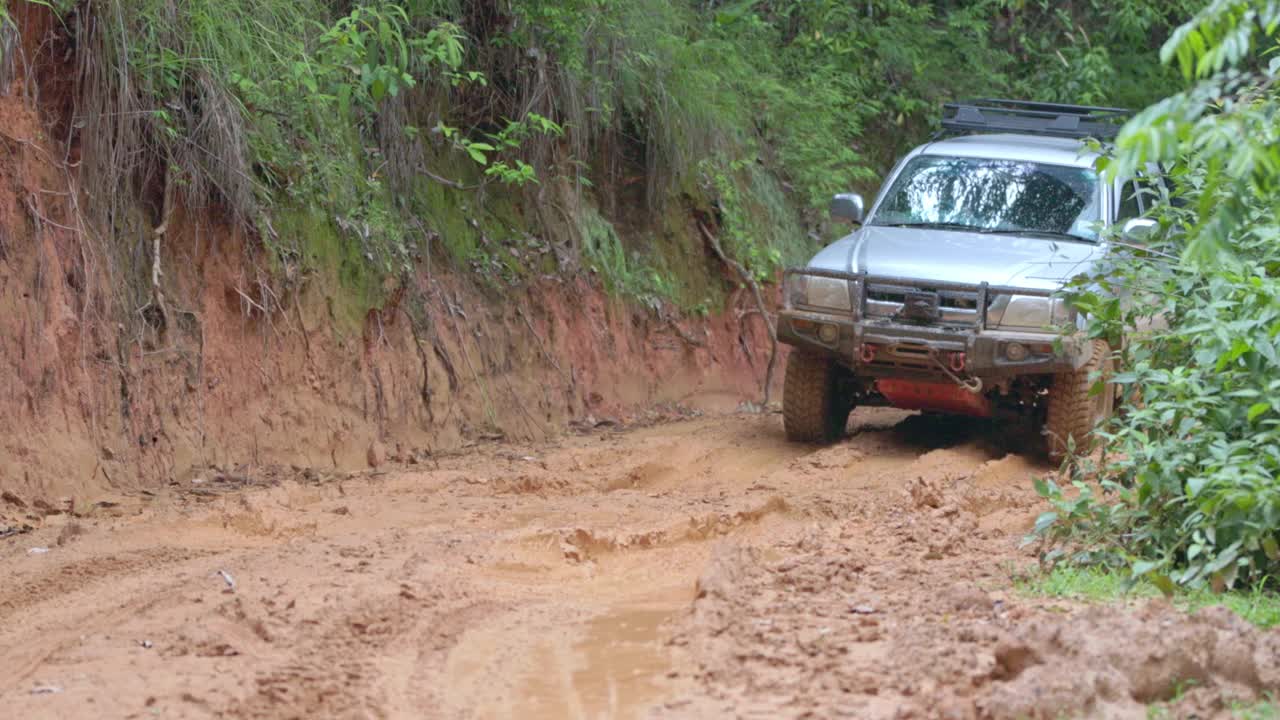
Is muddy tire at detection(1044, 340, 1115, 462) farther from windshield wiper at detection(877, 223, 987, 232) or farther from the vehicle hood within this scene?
windshield wiper at detection(877, 223, 987, 232)

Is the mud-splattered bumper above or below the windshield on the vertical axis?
below

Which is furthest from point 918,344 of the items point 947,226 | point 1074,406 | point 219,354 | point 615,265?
point 219,354

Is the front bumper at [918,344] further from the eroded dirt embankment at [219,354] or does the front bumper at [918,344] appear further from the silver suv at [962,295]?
the eroded dirt embankment at [219,354]

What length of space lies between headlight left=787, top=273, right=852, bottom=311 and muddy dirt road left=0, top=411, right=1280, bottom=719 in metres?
1.05

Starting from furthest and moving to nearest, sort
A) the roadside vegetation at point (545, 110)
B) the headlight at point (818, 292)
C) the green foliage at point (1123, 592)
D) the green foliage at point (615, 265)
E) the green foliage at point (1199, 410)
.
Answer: the green foliage at point (615, 265) < the headlight at point (818, 292) < the roadside vegetation at point (545, 110) < the green foliage at point (1199, 410) < the green foliage at point (1123, 592)

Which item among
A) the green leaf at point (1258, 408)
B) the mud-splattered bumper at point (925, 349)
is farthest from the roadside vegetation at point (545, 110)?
the green leaf at point (1258, 408)

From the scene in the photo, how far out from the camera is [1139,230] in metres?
7.59

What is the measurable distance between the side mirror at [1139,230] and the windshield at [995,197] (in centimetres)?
131

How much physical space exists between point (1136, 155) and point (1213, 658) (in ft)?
5.14

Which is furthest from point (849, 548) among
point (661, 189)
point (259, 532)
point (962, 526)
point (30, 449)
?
point (661, 189)

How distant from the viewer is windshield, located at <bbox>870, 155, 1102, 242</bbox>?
9.31 metres

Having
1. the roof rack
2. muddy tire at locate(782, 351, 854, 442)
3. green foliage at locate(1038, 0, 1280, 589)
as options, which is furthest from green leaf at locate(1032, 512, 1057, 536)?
the roof rack

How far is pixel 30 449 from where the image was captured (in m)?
7.27

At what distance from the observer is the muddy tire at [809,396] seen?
9.34m
